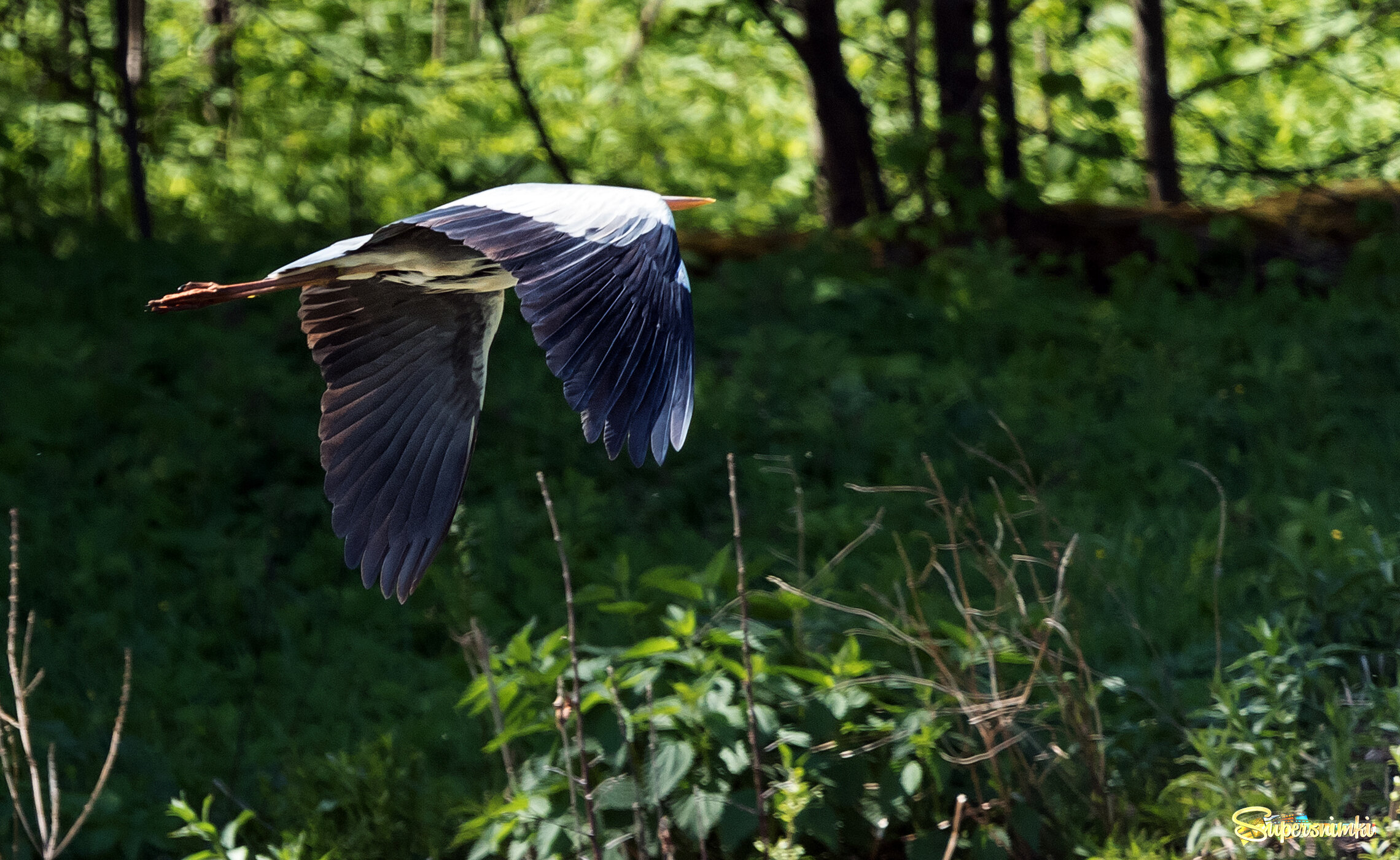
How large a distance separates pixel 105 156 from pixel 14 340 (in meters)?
3.29

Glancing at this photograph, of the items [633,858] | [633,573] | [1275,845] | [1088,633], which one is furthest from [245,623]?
[1275,845]

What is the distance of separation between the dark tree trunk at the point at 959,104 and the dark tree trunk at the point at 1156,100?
0.95 meters

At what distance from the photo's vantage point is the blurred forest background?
9.41 feet

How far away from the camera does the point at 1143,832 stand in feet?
9.15

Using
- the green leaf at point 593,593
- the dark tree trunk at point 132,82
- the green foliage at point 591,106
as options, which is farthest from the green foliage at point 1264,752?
the dark tree trunk at point 132,82

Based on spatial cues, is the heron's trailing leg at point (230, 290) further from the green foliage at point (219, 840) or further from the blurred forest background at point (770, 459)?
the green foliage at point (219, 840)

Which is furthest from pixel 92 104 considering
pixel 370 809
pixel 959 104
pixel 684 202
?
pixel 370 809

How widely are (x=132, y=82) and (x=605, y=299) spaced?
6112 millimetres

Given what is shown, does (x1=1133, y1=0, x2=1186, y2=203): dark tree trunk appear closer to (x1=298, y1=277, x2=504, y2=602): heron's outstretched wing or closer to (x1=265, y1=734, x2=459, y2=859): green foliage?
(x1=298, y1=277, x2=504, y2=602): heron's outstretched wing

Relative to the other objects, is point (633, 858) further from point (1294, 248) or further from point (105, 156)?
point (105, 156)

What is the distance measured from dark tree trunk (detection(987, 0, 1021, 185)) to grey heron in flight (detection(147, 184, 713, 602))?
14.1ft

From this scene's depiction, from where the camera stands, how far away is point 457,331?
2.88 metres

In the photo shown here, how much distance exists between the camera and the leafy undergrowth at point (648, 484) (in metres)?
3.37

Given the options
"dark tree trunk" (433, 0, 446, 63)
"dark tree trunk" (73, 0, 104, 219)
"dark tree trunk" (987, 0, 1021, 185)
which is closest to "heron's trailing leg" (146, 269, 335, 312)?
"dark tree trunk" (987, 0, 1021, 185)
